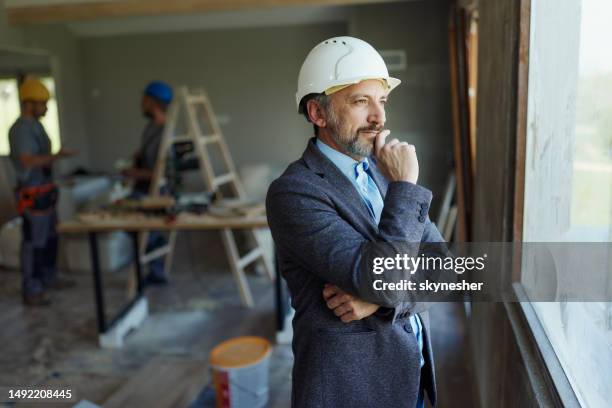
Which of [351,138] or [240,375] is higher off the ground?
[351,138]

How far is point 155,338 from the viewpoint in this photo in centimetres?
353

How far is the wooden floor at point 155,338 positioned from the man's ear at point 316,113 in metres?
1.83

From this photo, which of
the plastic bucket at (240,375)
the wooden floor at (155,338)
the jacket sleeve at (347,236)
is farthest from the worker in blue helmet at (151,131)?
the jacket sleeve at (347,236)

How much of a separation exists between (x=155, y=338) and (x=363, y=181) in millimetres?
2606

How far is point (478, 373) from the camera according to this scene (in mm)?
2582

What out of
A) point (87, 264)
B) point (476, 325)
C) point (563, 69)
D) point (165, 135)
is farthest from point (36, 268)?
point (563, 69)

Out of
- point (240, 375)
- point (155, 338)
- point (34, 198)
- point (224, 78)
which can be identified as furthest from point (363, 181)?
point (224, 78)

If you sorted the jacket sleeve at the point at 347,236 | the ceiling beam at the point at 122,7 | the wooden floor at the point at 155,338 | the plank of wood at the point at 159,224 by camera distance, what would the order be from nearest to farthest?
1. the jacket sleeve at the point at 347,236
2. the wooden floor at the point at 155,338
3. the plank of wood at the point at 159,224
4. the ceiling beam at the point at 122,7

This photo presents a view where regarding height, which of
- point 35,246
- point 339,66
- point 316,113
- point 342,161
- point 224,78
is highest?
point 224,78

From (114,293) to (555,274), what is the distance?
143 inches

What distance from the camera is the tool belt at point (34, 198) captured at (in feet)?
13.1

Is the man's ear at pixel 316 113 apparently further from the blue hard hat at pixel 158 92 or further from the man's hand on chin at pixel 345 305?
the blue hard hat at pixel 158 92

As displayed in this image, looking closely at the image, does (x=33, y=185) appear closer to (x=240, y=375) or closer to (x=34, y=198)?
(x=34, y=198)

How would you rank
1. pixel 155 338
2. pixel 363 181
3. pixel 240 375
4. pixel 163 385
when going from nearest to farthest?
pixel 363 181
pixel 240 375
pixel 163 385
pixel 155 338
